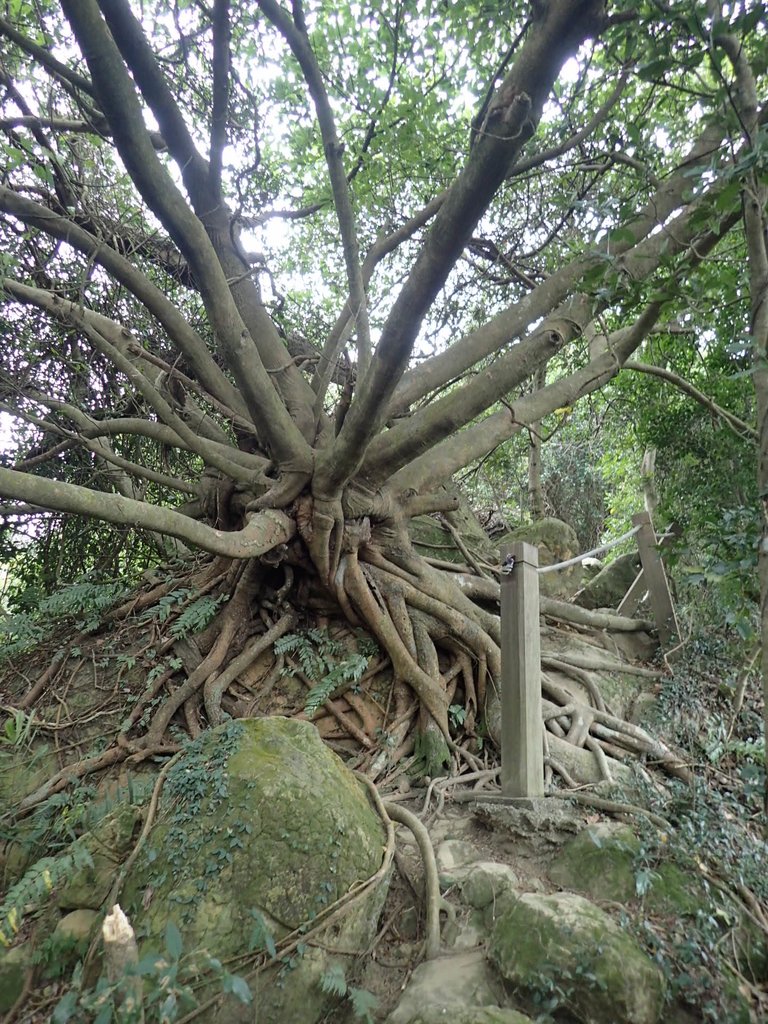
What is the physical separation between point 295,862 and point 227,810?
389 mm

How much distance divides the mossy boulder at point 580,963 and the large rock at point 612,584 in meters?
4.88

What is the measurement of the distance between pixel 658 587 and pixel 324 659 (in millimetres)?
3089

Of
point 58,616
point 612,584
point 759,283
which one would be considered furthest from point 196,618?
point 612,584

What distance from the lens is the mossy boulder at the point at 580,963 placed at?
2051mm

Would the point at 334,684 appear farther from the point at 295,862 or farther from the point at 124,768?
the point at 295,862

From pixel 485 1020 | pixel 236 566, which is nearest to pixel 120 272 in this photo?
pixel 236 566

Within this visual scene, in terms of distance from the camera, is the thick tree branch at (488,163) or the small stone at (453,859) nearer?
the thick tree branch at (488,163)

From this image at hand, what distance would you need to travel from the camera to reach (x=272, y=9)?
345 cm

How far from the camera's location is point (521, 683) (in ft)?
11.4

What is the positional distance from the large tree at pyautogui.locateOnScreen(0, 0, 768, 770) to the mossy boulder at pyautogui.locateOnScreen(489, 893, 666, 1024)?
1968 millimetres

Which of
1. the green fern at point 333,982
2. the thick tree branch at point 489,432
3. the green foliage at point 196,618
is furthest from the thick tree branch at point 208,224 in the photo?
the green fern at point 333,982

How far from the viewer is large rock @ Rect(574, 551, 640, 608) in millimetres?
6875

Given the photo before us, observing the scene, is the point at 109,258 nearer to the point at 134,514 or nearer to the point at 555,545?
the point at 134,514

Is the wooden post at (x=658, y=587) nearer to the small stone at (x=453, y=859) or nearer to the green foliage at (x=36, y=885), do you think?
the small stone at (x=453, y=859)
